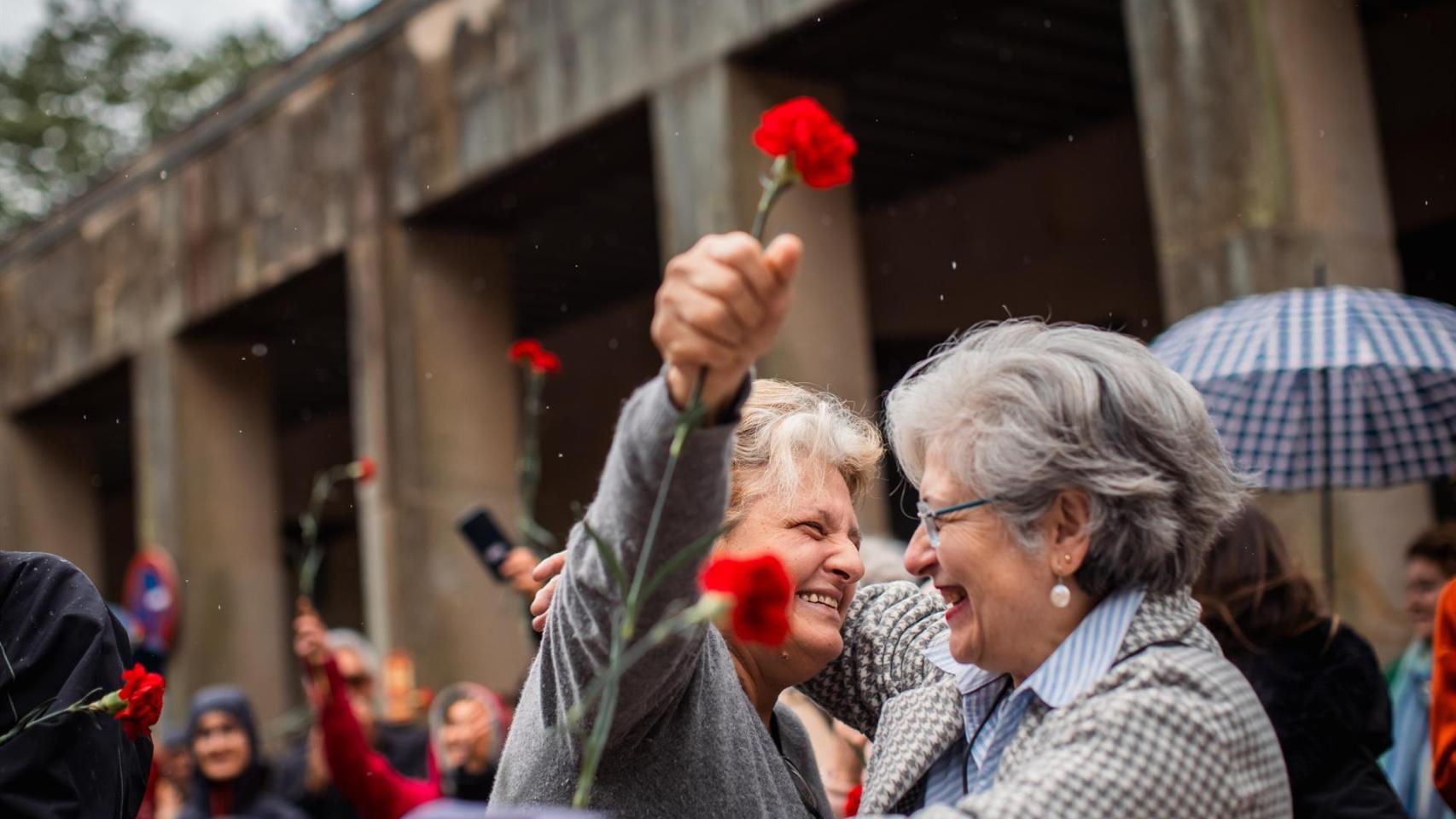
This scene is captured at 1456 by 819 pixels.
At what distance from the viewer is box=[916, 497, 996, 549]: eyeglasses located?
7.77ft

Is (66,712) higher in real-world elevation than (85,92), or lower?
lower

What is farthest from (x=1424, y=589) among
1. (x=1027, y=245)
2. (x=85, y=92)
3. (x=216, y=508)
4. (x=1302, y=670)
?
(x=85, y=92)

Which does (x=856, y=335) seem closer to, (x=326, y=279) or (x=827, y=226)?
(x=827, y=226)

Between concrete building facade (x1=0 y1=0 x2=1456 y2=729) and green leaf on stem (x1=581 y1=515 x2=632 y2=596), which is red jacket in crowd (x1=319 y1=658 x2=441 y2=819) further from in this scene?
green leaf on stem (x1=581 y1=515 x2=632 y2=596)

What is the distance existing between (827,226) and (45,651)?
24.7 feet

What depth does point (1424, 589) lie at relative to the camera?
536cm

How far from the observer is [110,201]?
16.5 metres

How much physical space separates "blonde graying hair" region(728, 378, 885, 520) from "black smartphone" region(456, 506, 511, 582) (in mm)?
3026

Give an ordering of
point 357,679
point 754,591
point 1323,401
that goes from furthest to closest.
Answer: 1. point 357,679
2. point 1323,401
3. point 754,591

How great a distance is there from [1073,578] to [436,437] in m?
10.5

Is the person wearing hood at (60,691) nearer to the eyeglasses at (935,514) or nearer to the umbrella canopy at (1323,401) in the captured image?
the eyeglasses at (935,514)

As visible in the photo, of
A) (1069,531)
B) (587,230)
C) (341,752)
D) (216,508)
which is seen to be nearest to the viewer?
(1069,531)

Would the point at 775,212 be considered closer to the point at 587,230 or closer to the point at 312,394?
the point at 587,230

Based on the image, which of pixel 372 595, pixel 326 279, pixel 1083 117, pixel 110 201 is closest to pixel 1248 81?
pixel 1083 117
